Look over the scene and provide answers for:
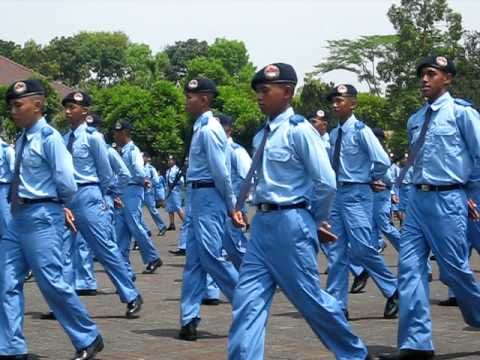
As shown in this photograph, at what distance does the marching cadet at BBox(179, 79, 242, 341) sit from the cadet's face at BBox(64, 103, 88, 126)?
173 cm

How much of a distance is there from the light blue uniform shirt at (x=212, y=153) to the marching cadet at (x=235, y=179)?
2.98ft

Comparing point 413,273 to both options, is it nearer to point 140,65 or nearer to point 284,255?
point 284,255

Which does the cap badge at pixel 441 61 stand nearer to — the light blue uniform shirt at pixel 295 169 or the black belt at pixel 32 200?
the light blue uniform shirt at pixel 295 169

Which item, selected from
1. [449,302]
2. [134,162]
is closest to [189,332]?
[449,302]

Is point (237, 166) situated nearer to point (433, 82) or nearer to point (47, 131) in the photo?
point (433, 82)

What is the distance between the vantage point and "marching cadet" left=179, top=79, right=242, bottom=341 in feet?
31.2

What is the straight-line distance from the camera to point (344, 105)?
1070 centimetres

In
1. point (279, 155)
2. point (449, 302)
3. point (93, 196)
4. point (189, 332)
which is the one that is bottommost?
point (449, 302)

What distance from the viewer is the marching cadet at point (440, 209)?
8.23m

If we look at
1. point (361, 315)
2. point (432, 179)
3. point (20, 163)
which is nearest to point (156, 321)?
point (361, 315)

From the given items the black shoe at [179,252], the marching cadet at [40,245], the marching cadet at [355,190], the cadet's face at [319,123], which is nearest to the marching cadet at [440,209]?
the marching cadet at [355,190]

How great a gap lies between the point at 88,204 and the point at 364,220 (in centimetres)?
281

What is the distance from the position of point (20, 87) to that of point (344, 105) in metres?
3.56

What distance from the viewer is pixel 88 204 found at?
10.9 meters
